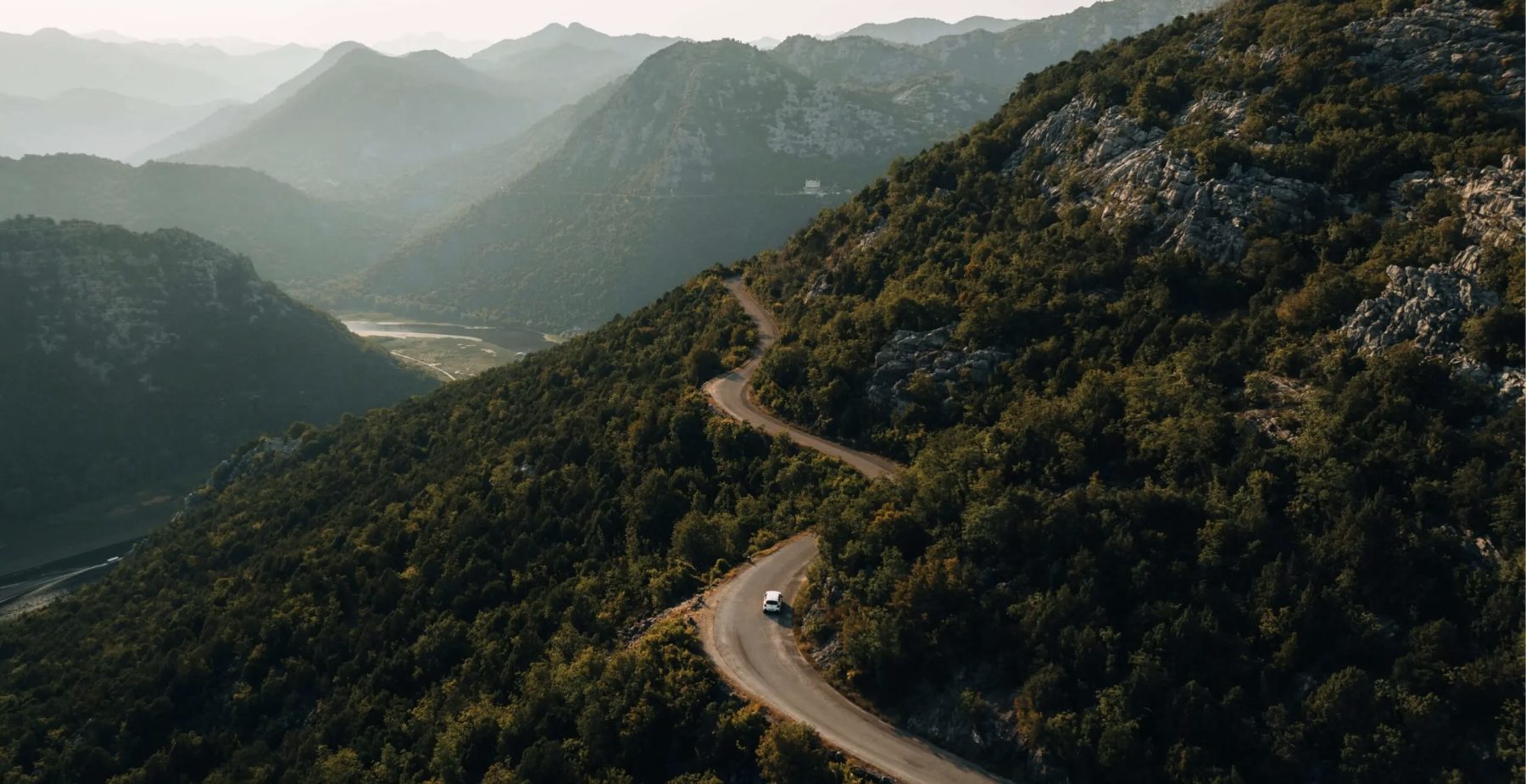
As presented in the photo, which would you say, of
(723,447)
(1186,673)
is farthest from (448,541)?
(1186,673)

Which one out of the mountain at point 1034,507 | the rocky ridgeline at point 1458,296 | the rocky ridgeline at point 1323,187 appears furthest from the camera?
the rocky ridgeline at point 1323,187

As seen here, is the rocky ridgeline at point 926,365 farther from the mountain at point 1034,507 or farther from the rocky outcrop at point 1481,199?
the rocky outcrop at point 1481,199

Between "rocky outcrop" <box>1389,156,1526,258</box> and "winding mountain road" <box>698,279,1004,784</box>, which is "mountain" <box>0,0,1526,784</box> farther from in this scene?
"winding mountain road" <box>698,279,1004,784</box>

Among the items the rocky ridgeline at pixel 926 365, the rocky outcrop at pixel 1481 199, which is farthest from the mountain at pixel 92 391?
the rocky outcrop at pixel 1481 199

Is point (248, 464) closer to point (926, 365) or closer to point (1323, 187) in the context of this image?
point (926, 365)

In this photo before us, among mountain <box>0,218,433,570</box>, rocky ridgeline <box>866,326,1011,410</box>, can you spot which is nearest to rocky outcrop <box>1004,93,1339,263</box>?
rocky ridgeline <box>866,326,1011,410</box>

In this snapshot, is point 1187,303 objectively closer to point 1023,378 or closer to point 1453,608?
point 1023,378
